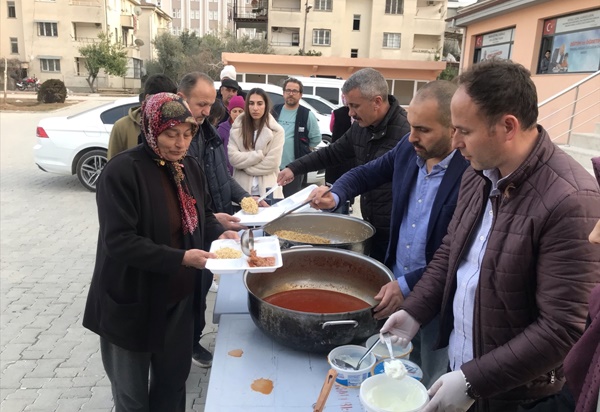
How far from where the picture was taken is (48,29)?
41875 millimetres

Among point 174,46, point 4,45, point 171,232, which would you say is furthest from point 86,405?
point 4,45

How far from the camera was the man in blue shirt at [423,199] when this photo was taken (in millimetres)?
2064

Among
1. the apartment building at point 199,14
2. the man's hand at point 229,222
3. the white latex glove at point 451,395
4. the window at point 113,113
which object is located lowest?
the white latex glove at point 451,395

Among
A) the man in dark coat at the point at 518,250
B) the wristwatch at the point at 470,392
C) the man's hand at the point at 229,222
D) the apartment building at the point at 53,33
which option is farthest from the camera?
the apartment building at the point at 53,33

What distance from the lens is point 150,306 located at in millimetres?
2125

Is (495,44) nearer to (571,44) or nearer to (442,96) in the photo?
(571,44)

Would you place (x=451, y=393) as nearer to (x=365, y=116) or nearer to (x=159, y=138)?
(x=159, y=138)

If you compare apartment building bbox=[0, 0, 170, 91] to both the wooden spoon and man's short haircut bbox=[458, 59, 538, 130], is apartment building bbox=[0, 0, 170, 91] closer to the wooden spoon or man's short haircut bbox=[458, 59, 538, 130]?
the wooden spoon

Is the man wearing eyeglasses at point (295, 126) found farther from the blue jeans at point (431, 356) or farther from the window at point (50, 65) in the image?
the window at point (50, 65)

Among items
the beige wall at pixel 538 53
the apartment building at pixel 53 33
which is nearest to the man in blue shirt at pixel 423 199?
the beige wall at pixel 538 53

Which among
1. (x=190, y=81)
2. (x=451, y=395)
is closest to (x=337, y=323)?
(x=451, y=395)

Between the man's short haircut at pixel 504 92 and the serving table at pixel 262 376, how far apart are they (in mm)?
1087

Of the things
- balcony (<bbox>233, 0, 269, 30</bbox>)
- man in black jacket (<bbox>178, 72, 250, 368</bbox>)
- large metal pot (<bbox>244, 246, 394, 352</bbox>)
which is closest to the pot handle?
large metal pot (<bbox>244, 246, 394, 352</bbox>)

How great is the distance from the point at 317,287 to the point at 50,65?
157 feet
